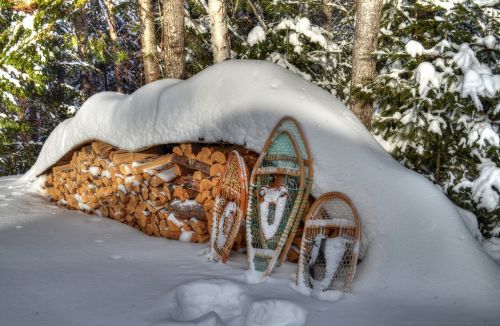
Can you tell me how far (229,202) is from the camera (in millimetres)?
3564

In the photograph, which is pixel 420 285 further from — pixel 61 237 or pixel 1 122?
pixel 1 122

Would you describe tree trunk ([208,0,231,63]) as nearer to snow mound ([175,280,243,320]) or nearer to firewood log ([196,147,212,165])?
firewood log ([196,147,212,165])

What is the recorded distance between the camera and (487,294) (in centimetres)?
250

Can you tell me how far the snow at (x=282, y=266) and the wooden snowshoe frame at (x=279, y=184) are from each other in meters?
0.11

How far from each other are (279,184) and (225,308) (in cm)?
129

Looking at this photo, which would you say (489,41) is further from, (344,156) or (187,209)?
(187,209)

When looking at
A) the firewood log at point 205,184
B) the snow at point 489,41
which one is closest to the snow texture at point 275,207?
the firewood log at point 205,184

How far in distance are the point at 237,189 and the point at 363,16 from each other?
2745 mm

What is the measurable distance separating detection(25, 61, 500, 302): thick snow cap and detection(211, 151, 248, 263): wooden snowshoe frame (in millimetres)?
287

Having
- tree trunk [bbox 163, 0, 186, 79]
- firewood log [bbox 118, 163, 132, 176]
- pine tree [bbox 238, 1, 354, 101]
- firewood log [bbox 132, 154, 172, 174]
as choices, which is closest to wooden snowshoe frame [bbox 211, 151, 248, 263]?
firewood log [bbox 132, 154, 172, 174]

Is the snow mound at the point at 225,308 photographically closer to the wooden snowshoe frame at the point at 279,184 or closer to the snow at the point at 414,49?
the wooden snowshoe frame at the point at 279,184

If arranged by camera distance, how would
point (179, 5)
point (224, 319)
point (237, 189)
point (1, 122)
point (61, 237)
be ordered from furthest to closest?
point (1, 122) < point (179, 5) < point (61, 237) < point (237, 189) < point (224, 319)

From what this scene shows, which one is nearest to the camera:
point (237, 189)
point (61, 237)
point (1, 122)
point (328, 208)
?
point (328, 208)

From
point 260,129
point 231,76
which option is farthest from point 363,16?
point 260,129
